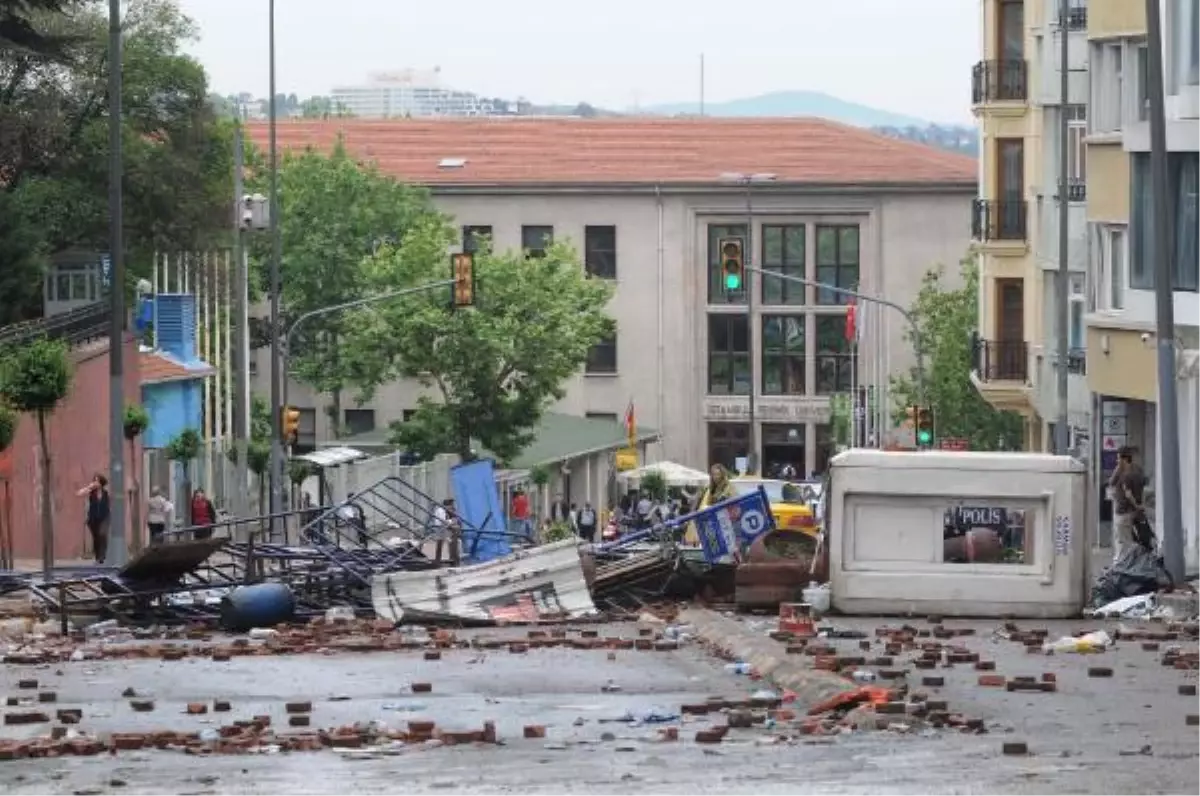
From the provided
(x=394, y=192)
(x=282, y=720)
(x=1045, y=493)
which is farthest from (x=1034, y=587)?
(x=394, y=192)

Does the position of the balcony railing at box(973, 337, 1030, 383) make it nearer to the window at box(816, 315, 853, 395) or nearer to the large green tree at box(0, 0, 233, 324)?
the large green tree at box(0, 0, 233, 324)

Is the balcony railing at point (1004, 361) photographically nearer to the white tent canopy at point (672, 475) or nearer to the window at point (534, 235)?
the white tent canopy at point (672, 475)

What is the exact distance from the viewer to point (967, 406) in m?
74.7

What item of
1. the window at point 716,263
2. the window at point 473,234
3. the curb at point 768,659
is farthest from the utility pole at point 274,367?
the window at point 716,263

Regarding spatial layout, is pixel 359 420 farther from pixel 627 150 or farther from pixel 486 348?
pixel 486 348

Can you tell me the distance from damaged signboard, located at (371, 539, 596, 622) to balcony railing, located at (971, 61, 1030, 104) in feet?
109

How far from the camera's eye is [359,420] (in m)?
103

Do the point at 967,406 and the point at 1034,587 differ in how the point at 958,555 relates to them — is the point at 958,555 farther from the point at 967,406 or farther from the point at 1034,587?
the point at 967,406

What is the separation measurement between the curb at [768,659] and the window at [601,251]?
73.1 m

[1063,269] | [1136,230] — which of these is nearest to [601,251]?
[1063,269]

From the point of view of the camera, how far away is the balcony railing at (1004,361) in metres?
63.8

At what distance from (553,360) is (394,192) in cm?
1716

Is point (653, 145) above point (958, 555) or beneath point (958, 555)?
above

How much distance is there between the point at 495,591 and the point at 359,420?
72546 mm
